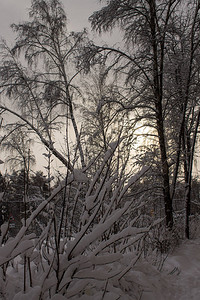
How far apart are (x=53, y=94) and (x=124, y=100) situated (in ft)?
11.7

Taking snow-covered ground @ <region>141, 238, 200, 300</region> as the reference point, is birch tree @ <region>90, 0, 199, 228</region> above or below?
above

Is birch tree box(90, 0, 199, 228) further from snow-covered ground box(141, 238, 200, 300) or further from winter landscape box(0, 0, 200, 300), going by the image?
snow-covered ground box(141, 238, 200, 300)

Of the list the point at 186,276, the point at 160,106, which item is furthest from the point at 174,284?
the point at 160,106

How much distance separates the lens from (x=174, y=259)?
3.62 metres

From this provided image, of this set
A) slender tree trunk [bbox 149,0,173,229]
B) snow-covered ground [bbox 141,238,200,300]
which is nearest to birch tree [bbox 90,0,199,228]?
slender tree trunk [bbox 149,0,173,229]

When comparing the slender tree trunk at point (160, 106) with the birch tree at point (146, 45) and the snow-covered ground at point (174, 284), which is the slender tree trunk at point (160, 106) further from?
the snow-covered ground at point (174, 284)

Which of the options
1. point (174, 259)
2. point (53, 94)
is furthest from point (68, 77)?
point (174, 259)

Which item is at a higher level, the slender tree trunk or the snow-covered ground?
the slender tree trunk

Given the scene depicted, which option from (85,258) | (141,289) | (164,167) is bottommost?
(141,289)

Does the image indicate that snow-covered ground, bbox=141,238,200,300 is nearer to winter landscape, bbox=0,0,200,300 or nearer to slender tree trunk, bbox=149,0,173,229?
winter landscape, bbox=0,0,200,300

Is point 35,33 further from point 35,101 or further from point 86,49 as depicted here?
point 86,49

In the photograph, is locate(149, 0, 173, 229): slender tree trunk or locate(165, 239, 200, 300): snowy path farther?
locate(149, 0, 173, 229): slender tree trunk

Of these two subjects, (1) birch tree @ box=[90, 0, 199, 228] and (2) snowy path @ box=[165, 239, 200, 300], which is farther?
(1) birch tree @ box=[90, 0, 199, 228]

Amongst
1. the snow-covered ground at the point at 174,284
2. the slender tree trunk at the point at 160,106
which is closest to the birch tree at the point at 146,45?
the slender tree trunk at the point at 160,106
